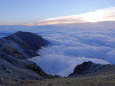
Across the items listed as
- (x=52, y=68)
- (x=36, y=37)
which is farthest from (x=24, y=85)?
(x=36, y=37)

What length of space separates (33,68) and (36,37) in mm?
97719

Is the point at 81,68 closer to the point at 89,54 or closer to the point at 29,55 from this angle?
the point at 29,55

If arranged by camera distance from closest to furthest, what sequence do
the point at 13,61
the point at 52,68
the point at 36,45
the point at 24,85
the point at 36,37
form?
the point at 24,85 < the point at 13,61 < the point at 52,68 < the point at 36,45 < the point at 36,37

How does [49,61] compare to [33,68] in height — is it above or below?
below

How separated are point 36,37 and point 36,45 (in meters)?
11.8

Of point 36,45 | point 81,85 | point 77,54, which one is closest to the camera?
point 81,85

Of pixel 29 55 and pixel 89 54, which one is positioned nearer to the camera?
pixel 29 55

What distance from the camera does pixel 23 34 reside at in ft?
470

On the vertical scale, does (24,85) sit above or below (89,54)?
above

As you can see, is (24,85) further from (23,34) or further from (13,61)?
(23,34)

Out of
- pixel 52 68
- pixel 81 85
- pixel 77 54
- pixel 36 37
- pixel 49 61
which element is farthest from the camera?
pixel 77 54

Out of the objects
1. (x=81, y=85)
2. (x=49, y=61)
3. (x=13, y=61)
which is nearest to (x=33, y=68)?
(x=13, y=61)

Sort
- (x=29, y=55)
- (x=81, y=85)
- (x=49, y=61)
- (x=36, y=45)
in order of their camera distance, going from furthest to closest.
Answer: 1. (x=36, y=45)
2. (x=49, y=61)
3. (x=29, y=55)
4. (x=81, y=85)

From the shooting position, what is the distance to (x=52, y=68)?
367 ft
